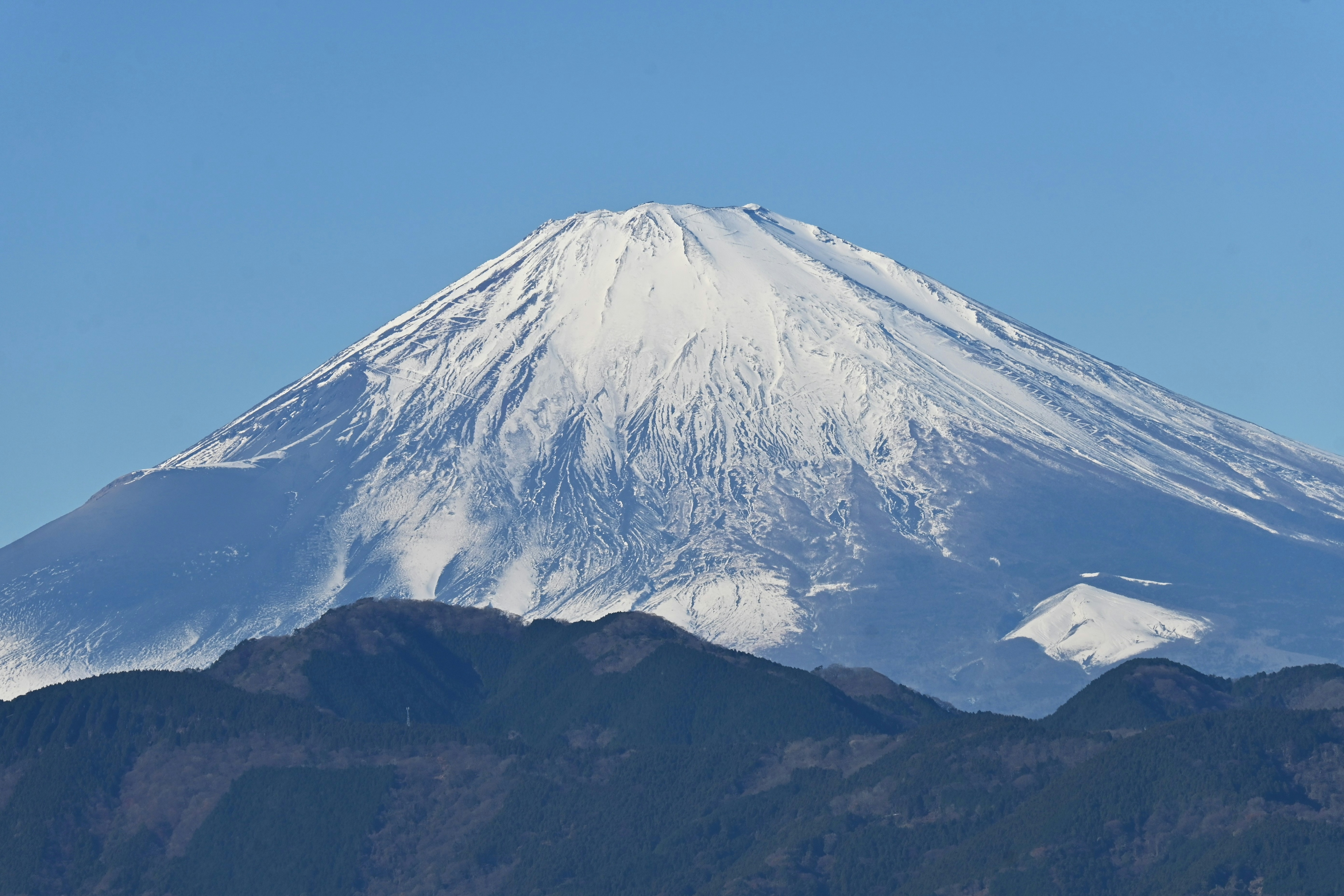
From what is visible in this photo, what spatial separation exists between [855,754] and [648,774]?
13.4m

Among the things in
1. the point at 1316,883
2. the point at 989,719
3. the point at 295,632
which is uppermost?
the point at 295,632

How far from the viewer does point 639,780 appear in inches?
6457

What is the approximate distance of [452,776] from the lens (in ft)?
541

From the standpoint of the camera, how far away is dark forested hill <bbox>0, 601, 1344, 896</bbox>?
141125 millimetres

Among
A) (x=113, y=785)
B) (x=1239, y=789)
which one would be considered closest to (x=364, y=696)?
(x=113, y=785)

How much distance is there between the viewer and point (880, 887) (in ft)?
469

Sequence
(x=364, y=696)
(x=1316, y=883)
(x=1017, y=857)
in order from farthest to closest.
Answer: (x=364, y=696) < (x=1017, y=857) < (x=1316, y=883)

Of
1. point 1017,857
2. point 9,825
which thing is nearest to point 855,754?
point 1017,857

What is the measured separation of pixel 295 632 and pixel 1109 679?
56474 millimetres

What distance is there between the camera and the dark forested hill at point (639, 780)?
141 meters

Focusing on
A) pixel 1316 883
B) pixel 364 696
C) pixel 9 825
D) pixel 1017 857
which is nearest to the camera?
pixel 1316 883

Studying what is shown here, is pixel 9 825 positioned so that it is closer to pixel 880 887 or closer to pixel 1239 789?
pixel 880 887

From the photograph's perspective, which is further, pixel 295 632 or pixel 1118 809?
pixel 295 632

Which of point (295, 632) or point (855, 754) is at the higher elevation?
point (295, 632)
